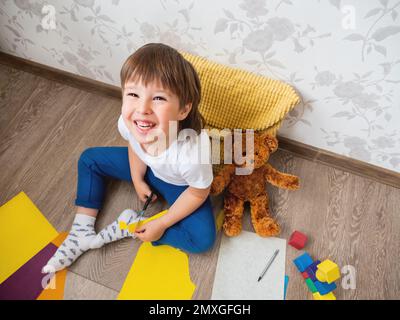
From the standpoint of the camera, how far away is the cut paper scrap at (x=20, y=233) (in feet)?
3.30

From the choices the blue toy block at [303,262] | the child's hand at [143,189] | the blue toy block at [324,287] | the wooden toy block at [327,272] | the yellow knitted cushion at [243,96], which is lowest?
Answer: the blue toy block at [324,287]

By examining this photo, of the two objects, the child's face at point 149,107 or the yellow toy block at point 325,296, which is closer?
the child's face at point 149,107

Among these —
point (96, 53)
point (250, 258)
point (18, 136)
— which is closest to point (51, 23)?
point (96, 53)

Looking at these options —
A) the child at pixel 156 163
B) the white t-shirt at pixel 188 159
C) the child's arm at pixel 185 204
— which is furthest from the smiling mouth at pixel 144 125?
the child's arm at pixel 185 204

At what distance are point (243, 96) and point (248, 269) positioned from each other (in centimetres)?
51

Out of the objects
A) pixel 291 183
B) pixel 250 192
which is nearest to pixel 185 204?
pixel 250 192

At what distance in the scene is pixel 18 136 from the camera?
1.23 m

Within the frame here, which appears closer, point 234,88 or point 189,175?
point 189,175

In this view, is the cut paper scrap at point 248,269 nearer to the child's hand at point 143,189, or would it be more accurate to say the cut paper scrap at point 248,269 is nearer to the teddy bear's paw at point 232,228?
the teddy bear's paw at point 232,228

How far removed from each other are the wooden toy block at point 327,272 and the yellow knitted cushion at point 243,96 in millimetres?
402

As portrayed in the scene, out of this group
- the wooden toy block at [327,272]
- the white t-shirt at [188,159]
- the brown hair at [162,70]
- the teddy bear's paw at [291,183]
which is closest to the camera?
the brown hair at [162,70]

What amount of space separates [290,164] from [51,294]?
844 millimetres
